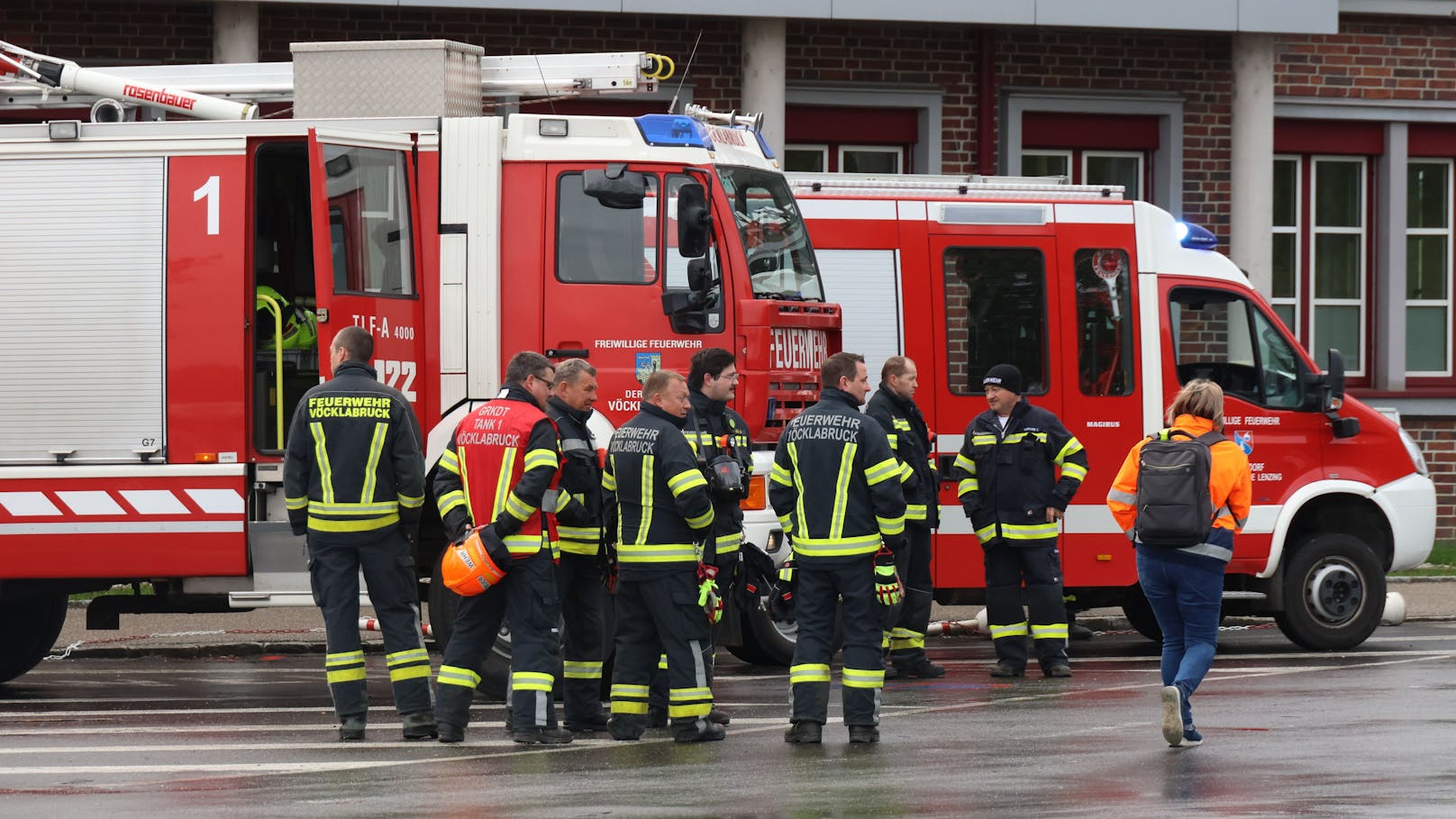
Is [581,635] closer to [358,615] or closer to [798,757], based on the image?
[358,615]

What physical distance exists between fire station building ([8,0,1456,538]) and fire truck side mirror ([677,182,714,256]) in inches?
264

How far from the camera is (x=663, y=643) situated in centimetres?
988

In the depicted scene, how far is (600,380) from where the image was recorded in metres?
11.7

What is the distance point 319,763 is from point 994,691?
402cm

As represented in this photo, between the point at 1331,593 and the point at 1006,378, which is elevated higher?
the point at 1006,378

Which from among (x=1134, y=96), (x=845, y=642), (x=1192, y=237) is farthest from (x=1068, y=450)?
(x=1134, y=96)

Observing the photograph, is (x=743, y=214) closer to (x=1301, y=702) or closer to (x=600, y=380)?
(x=600, y=380)

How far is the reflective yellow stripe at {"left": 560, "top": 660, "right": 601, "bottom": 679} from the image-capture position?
1028cm

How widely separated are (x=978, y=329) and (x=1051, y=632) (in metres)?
2.15

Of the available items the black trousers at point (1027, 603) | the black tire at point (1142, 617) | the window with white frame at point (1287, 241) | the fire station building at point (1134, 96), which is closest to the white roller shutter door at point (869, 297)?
the black trousers at point (1027, 603)

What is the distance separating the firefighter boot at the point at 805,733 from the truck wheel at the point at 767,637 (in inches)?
122

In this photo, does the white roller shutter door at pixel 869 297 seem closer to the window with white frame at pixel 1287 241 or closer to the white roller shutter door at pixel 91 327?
the white roller shutter door at pixel 91 327

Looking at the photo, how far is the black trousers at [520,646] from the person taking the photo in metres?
9.83

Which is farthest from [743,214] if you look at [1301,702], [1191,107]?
[1191,107]
